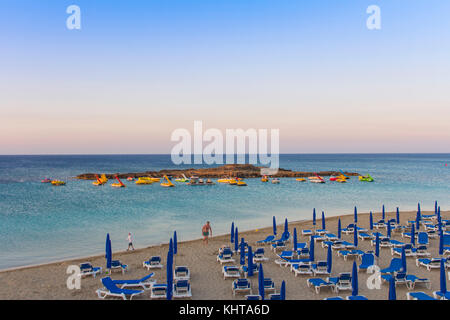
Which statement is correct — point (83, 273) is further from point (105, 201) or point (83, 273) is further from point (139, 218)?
point (105, 201)

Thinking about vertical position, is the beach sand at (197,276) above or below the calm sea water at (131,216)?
above

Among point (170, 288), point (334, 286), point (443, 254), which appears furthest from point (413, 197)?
point (170, 288)

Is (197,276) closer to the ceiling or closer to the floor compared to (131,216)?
closer to the ceiling

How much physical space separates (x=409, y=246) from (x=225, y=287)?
8.48 meters

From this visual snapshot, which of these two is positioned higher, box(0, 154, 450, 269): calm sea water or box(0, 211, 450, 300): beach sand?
box(0, 211, 450, 300): beach sand

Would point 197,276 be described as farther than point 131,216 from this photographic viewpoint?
No

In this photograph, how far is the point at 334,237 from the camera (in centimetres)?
1706

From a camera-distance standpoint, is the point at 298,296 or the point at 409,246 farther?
the point at 409,246

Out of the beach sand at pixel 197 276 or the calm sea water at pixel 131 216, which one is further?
the calm sea water at pixel 131 216

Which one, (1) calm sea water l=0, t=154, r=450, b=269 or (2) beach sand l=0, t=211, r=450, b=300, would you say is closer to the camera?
(2) beach sand l=0, t=211, r=450, b=300

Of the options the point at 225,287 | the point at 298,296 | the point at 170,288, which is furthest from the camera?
the point at 225,287

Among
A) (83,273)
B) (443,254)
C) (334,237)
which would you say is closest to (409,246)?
(443,254)
